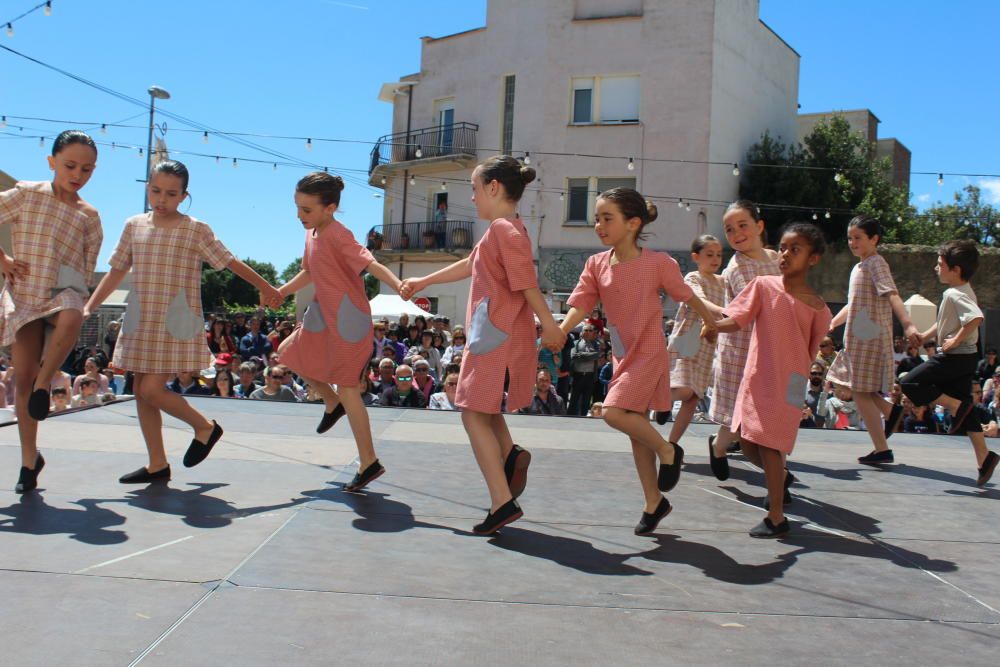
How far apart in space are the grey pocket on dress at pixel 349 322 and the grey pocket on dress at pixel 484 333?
0.88m

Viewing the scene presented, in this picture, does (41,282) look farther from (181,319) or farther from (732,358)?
(732,358)

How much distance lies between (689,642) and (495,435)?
5.36 feet

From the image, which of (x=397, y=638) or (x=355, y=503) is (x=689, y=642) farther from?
(x=355, y=503)

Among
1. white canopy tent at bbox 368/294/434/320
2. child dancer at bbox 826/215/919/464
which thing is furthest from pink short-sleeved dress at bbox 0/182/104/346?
white canopy tent at bbox 368/294/434/320

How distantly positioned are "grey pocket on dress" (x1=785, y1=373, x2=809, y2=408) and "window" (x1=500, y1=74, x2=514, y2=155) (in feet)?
73.1

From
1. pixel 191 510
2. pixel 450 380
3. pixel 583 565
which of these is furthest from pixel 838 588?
pixel 450 380

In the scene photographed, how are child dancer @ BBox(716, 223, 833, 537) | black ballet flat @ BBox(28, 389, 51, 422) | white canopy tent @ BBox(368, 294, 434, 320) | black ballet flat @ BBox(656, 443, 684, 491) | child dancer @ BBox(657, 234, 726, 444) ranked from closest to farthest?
black ballet flat @ BBox(656, 443, 684, 491), child dancer @ BBox(716, 223, 833, 537), black ballet flat @ BBox(28, 389, 51, 422), child dancer @ BBox(657, 234, 726, 444), white canopy tent @ BBox(368, 294, 434, 320)

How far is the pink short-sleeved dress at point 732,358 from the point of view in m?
5.11

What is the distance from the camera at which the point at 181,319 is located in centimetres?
443

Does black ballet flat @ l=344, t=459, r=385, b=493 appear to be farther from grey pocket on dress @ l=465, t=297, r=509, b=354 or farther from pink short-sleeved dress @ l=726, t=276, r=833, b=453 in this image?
pink short-sleeved dress @ l=726, t=276, r=833, b=453

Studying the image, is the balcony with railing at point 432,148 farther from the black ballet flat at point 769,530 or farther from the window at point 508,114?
the black ballet flat at point 769,530

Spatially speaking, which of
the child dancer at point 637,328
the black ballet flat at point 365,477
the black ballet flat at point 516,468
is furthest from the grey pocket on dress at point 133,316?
the child dancer at point 637,328

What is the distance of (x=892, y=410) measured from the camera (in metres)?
5.93

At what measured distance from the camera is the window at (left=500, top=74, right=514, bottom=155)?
84.6 feet
